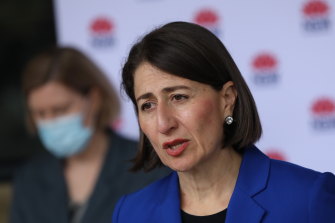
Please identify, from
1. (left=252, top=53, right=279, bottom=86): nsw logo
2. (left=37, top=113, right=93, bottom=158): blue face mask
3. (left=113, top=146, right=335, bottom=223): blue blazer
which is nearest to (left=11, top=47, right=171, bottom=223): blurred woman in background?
(left=37, top=113, right=93, bottom=158): blue face mask

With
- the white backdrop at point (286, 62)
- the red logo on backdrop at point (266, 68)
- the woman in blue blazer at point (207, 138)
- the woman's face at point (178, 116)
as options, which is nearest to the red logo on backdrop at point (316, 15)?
the white backdrop at point (286, 62)

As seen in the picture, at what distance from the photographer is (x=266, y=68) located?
118 inches

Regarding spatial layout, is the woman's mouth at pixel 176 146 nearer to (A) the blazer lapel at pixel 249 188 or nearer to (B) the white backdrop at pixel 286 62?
(A) the blazer lapel at pixel 249 188

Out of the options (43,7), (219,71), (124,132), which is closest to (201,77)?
(219,71)

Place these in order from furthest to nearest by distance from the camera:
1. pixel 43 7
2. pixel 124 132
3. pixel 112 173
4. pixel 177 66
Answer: pixel 43 7, pixel 124 132, pixel 112 173, pixel 177 66

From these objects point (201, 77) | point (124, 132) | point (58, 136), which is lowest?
point (124, 132)

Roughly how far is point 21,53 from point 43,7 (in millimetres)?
341

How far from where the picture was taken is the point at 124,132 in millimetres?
3367

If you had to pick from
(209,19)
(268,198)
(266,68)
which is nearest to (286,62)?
(266,68)

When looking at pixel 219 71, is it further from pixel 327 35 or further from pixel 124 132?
pixel 124 132

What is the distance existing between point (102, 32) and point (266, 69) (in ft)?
3.08

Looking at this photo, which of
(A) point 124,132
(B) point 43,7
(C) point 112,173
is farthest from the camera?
(B) point 43,7

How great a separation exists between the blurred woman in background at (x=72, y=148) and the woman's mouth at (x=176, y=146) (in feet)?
3.65

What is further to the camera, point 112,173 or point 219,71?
point 112,173
